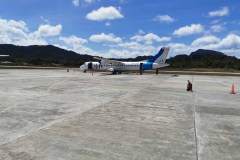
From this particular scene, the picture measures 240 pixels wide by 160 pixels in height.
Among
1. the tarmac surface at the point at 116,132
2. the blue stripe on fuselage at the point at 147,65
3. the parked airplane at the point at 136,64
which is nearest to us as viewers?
the tarmac surface at the point at 116,132

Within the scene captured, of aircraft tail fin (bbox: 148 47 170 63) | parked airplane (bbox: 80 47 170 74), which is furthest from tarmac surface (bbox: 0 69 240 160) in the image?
aircraft tail fin (bbox: 148 47 170 63)

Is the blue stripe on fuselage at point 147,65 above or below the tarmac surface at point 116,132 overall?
above

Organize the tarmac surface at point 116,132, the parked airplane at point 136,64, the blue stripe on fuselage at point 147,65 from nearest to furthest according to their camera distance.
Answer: the tarmac surface at point 116,132 → the blue stripe on fuselage at point 147,65 → the parked airplane at point 136,64

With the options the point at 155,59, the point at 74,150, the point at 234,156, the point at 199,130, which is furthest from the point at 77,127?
the point at 155,59

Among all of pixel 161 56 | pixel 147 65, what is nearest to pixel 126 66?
pixel 147 65

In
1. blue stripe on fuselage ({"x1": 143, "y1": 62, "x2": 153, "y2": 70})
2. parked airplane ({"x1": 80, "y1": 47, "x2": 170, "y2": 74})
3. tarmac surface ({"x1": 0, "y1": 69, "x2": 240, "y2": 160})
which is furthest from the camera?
parked airplane ({"x1": 80, "y1": 47, "x2": 170, "y2": 74})

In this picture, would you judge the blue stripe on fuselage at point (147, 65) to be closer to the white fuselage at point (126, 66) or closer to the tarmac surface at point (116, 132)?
the white fuselage at point (126, 66)

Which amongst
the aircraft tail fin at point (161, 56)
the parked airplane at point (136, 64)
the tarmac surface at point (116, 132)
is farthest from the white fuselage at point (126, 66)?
the tarmac surface at point (116, 132)

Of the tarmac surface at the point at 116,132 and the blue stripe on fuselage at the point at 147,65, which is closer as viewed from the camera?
the tarmac surface at the point at 116,132

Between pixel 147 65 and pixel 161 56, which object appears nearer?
pixel 147 65

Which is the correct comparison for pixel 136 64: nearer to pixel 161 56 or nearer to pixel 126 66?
pixel 126 66

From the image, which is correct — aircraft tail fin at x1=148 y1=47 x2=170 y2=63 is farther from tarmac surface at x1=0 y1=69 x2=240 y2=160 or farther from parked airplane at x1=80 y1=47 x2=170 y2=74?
tarmac surface at x1=0 y1=69 x2=240 y2=160

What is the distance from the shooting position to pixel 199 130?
864 cm

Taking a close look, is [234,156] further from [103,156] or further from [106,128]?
[106,128]
